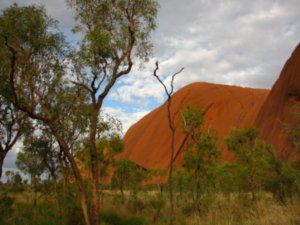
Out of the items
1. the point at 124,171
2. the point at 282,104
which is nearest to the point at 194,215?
the point at 124,171

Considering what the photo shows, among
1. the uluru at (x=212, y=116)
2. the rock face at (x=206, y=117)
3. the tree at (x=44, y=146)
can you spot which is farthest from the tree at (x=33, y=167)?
the rock face at (x=206, y=117)

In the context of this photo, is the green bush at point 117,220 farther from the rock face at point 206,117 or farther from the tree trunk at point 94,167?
the rock face at point 206,117

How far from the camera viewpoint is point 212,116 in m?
57.3

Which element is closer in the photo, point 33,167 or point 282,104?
point 33,167

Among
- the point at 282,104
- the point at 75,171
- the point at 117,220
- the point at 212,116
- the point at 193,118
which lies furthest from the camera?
the point at 212,116

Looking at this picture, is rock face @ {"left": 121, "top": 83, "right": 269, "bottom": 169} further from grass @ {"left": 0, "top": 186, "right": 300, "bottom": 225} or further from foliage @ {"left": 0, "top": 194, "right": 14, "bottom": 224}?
foliage @ {"left": 0, "top": 194, "right": 14, "bottom": 224}

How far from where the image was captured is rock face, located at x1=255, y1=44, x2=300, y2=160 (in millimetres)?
36156

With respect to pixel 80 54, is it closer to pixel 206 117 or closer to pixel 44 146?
pixel 44 146

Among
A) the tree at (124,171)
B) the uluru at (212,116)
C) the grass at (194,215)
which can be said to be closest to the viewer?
the grass at (194,215)

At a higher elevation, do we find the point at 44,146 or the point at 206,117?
the point at 206,117

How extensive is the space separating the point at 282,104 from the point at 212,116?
19420mm

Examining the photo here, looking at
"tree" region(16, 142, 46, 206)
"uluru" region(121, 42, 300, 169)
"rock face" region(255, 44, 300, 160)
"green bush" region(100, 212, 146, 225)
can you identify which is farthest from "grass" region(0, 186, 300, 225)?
"uluru" region(121, 42, 300, 169)

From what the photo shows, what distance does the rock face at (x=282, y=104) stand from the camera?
36156 mm

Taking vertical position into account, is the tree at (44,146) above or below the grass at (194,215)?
above
